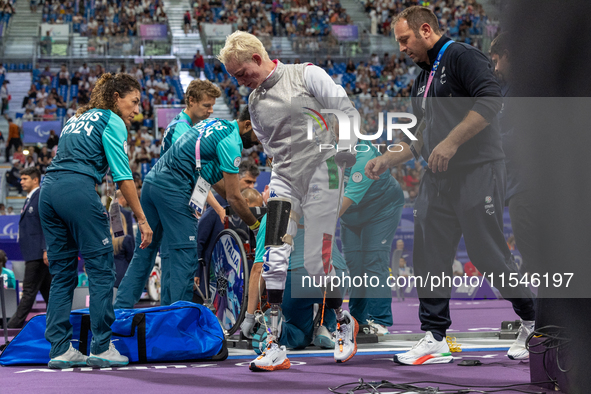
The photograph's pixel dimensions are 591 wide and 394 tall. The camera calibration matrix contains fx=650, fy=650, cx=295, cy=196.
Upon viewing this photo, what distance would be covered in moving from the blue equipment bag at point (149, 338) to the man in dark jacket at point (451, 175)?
1213 millimetres

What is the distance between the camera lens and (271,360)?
10.9 feet

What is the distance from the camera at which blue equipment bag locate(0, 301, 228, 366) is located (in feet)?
12.7

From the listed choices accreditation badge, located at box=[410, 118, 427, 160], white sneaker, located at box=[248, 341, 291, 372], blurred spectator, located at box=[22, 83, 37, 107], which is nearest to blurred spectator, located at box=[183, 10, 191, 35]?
blurred spectator, located at box=[22, 83, 37, 107]

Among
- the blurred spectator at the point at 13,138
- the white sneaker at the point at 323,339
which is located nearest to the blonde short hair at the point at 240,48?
the white sneaker at the point at 323,339

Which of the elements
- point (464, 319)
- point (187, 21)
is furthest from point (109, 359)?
point (187, 21)

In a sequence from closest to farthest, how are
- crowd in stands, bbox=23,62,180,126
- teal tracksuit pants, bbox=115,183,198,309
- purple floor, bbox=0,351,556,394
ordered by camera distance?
1. purple floor, bbox=0,351,556,394
2. teal tracksuit pants, bbox=115,183,198,309
3. crowd in stands, bbox=23,62,180,126

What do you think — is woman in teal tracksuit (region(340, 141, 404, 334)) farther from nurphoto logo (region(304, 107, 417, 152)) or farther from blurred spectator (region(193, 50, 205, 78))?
blurred spectator (region(193, 50, 205, 78))

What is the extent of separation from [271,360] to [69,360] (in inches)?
47.6

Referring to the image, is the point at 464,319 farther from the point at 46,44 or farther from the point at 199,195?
the point at 46,44

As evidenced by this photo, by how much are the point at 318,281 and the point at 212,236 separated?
2.51 metres

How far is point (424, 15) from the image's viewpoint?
141 inches

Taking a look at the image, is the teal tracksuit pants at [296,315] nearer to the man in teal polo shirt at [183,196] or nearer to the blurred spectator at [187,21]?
the man in teal polo shirt at [183,196]

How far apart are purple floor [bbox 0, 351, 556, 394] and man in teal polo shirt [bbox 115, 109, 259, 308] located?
0.80 m

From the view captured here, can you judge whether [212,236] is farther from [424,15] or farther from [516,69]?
[516,69]
